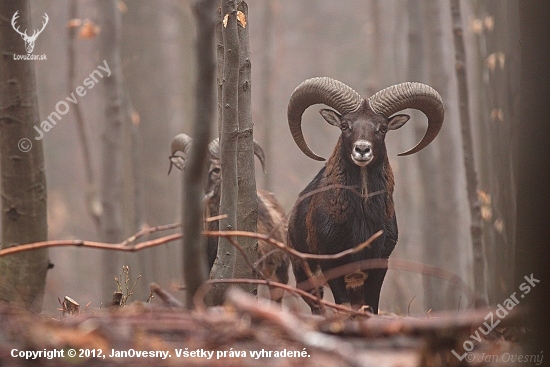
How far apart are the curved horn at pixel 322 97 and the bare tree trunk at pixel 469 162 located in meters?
2.67

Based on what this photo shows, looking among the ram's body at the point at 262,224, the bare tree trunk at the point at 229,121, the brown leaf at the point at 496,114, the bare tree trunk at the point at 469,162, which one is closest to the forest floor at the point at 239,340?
the bare tree trunk at the point at 229,121

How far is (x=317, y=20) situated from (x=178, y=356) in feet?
130

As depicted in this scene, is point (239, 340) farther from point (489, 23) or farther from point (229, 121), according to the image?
point (489, 23)

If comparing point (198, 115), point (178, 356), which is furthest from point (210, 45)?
point (178, 356)

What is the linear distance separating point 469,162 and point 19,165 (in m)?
6.29

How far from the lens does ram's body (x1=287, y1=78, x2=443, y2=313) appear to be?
795 cm

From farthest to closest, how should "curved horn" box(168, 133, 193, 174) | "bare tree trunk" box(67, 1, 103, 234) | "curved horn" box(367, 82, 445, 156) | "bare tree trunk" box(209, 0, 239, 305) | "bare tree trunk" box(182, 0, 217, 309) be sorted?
1. "bare tree trunk" box(67, 1, 103, 234)
2. "curved horn" box(168, 133, 193, 174)
3. "curved horn" box(367, 82, 445, 156)
4. "bare tree trunk" box(209, 0, 239, 305)
5. "bare tree trunk" box(182, 0, 217, 309)

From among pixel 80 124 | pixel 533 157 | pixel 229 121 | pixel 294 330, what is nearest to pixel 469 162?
pixel 229 121

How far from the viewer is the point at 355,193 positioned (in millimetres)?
8125

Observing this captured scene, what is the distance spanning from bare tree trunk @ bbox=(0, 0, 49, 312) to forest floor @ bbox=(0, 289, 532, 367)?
10.2 ft

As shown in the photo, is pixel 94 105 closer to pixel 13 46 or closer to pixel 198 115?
pixel 13 46

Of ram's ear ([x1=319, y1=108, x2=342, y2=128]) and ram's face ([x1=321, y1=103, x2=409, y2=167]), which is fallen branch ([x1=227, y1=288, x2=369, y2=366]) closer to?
ram's face ([x1=321, y1=103, x2=409, y2=167])

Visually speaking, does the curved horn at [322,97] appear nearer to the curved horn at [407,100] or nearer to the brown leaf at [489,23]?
the curved horn at [407,100]

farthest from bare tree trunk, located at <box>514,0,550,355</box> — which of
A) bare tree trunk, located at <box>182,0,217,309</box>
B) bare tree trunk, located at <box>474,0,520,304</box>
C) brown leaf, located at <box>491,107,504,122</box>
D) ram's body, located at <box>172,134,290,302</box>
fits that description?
ram's body, located at <box>172,134,290,302</box>
